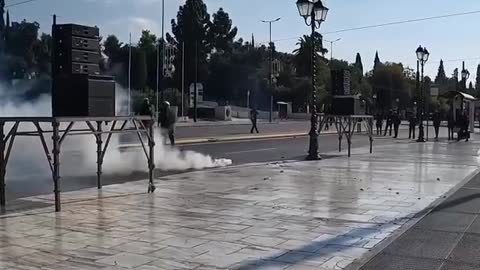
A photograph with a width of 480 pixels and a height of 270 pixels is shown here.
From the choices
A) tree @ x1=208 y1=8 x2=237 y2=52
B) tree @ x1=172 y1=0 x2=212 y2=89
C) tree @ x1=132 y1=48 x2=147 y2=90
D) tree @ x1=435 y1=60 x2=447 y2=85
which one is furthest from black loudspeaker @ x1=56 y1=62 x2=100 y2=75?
tree @ x1=435 y1=60 x2=447 y2=85

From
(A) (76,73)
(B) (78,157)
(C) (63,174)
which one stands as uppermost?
(A) (76,73)

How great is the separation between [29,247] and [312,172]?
9386 mm

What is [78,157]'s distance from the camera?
17.6m

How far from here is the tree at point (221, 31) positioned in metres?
115

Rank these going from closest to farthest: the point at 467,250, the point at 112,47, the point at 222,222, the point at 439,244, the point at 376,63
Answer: the point at 467,250 < the point at 439,244 < the point at 222,222 < the point at 112,47 < the point at 376,63

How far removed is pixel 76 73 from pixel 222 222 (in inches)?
127

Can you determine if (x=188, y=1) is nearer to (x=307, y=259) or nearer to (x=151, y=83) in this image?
(x=151, y=83)

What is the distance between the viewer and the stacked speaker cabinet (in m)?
9.50

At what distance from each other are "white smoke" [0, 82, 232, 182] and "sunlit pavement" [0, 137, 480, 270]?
8.52 feet

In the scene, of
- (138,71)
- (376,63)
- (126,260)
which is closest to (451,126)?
(126,260)

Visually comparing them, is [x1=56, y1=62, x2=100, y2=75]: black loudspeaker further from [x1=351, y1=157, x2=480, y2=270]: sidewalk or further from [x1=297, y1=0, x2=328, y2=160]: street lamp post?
[x1=297, y1=0, x2=328, y2=160]: street lamp post

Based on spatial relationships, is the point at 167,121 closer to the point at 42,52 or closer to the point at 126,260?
the point at 126,260

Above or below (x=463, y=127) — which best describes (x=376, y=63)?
above

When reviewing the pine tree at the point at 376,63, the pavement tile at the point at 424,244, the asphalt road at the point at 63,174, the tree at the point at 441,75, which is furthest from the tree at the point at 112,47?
the tree at the point at 441,75
